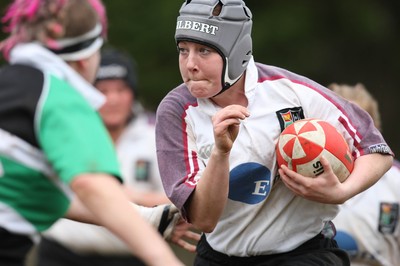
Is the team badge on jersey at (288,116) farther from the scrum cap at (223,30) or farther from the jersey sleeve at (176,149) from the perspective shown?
the jersey sleeve at (176,149)

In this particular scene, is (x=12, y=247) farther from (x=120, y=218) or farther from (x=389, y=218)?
(x=389, y=218)

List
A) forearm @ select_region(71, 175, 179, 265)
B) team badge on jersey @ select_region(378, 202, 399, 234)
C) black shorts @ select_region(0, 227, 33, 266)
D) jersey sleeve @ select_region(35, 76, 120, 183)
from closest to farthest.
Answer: forearm @ select_region(71, 175, 179, 265) < jersey sleeve @ select_region(35, 76, 120, 183) < black shorts @ select_region(0, 227, 33, 266) < team badge on jersey @ select_region(378, 202, 399, 234)

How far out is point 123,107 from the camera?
8695 mm

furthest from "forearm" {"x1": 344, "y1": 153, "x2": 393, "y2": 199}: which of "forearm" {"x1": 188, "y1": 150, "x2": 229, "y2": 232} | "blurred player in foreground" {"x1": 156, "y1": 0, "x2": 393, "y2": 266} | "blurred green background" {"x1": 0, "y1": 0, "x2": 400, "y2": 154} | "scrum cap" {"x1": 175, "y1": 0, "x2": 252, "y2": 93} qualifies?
"blurred green background" {"x1": 0, "y1": 0, "x2": 400, "y2": 154}

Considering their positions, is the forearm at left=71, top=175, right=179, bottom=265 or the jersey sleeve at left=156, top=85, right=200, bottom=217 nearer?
the forearm at left=71, top=175, right=179, bottom=265

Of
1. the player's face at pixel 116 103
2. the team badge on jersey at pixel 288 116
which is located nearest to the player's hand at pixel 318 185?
the team badge on jersey at pixel 288 116

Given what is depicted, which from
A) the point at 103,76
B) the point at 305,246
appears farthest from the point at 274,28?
the point at 305,246

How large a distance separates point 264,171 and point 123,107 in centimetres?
366

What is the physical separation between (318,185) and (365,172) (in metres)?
0.34

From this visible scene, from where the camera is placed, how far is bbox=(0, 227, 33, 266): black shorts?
161 inches

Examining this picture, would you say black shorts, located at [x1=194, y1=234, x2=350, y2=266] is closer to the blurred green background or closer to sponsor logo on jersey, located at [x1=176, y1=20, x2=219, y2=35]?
sponsor logo on jersey, located at [x1=176, y1=20, x2=219, y2=35]

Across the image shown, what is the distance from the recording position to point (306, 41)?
49.6 ft

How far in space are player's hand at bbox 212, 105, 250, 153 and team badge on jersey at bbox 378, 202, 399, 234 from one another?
252 cm

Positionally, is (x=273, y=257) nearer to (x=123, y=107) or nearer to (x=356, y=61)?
(x=123, y=107)
